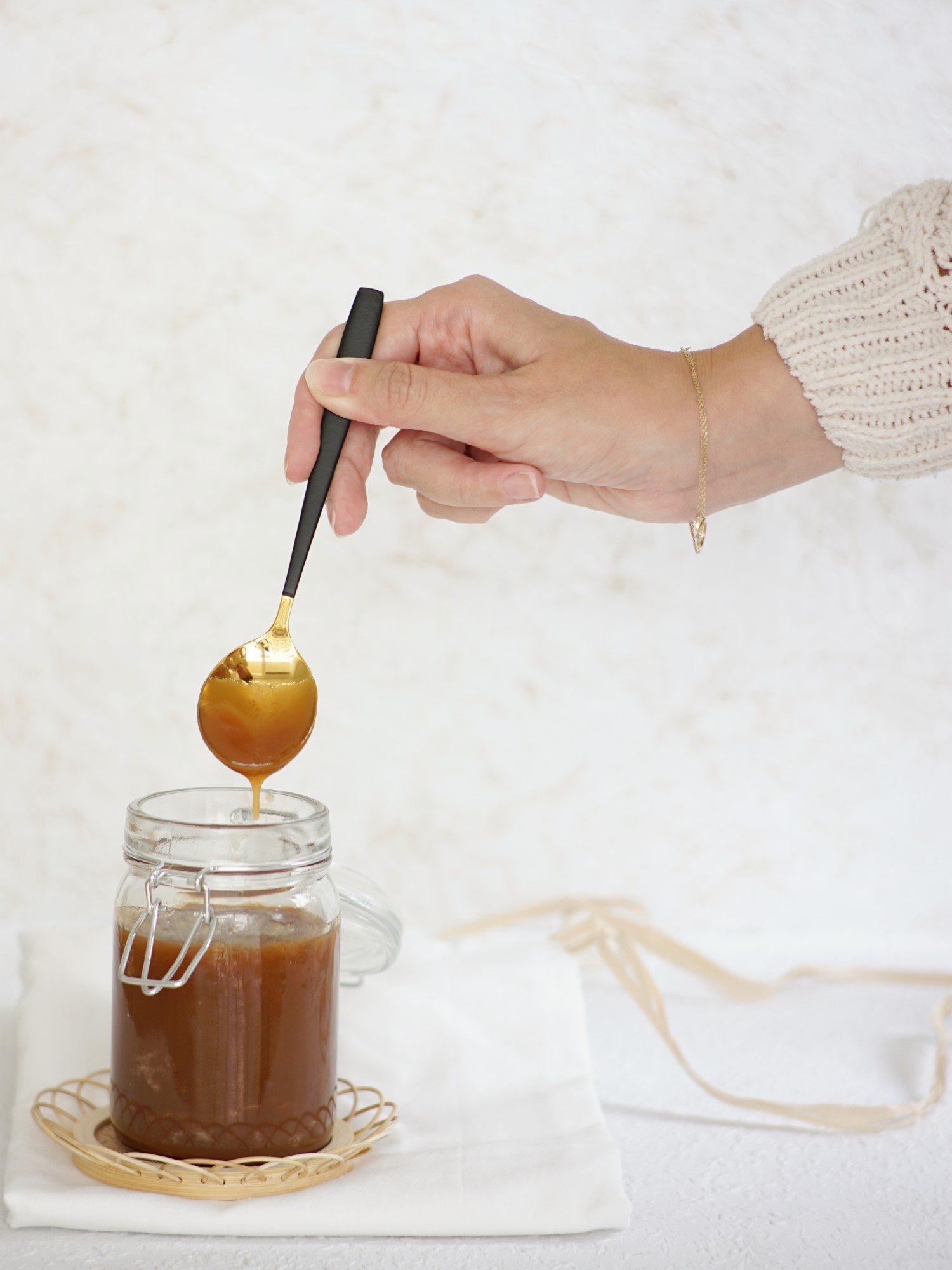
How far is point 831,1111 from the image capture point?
795 millimetres

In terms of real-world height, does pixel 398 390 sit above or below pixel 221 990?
above

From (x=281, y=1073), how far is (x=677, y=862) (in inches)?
22.7

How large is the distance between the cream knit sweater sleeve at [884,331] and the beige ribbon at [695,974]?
0.41 meters

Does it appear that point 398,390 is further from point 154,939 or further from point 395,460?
point 154,939

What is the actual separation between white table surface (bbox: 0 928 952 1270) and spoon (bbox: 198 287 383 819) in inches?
8.9

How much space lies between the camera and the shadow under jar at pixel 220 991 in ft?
2.00

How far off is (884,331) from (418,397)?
0.27 m

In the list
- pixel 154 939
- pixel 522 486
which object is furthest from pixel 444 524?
pixel 154 939

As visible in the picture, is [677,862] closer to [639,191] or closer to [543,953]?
[543,953]

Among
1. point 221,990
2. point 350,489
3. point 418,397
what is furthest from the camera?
point 350,489

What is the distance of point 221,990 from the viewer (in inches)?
24.0

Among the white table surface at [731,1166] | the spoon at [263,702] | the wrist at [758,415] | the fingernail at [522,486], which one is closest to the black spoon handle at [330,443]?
the spoon at [263,702]

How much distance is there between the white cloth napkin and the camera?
603 mm

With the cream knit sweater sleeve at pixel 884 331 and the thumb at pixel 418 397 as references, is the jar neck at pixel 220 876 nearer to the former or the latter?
the thumb at pixel 418 397
